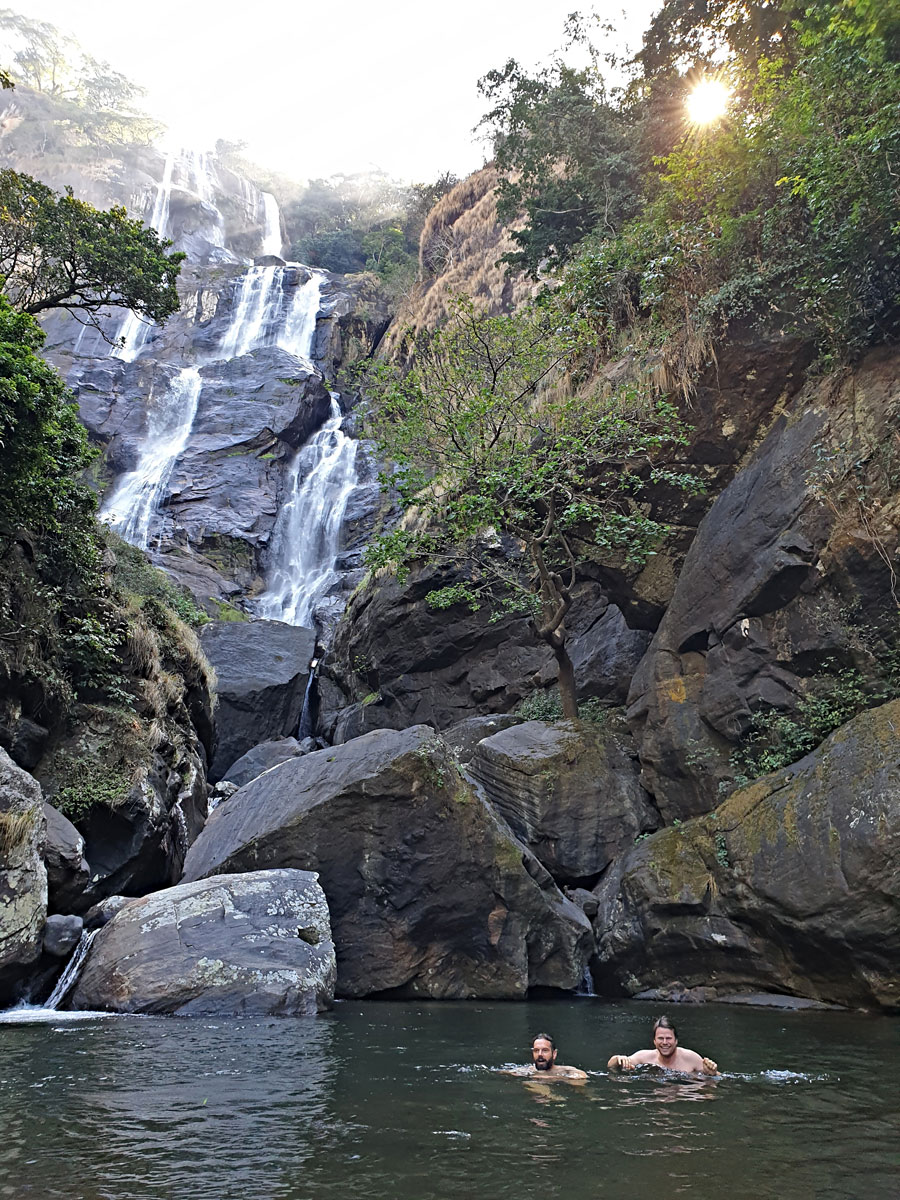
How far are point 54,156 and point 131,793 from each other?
7889 cm

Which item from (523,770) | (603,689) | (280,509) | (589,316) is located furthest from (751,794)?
(280,509)

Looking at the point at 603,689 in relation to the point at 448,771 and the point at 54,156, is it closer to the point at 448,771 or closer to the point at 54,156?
the point at 448,771

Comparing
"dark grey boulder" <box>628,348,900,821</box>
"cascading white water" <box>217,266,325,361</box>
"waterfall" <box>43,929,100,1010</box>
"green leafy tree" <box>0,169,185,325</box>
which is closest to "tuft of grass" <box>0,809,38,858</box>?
"waterfall" <box>43,929,100,1010</box>

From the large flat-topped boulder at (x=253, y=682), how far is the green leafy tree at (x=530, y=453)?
1051 centimetres

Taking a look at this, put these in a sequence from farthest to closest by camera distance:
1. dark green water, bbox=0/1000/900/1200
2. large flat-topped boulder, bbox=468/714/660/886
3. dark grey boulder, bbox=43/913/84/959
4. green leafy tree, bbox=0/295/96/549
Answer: large flat-topped boulder, bbox=468/714/660/886 → green leafy tree, bbox=0/295/96/549 → dark grey boulder, bbox=43/913/84/959 → dark green water, bbox=0/1000/900/1200

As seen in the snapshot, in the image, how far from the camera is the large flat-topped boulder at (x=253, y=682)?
85.3 ft

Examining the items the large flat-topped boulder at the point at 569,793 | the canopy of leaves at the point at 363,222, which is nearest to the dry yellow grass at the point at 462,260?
the canopy of leaves at the point at 363,222

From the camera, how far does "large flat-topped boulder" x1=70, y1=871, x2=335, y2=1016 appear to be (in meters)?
9.84

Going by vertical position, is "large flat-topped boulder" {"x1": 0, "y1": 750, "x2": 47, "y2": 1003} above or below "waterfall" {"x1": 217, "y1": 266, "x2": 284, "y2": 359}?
below

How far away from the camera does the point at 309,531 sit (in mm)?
37969

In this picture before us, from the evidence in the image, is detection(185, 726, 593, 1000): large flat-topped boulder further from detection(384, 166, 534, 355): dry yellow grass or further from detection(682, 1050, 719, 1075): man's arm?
detection(384, 166, 534, 355): dry yellow grass

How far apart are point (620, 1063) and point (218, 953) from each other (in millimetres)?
5123

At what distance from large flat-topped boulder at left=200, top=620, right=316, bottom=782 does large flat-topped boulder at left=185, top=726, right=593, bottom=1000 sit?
13.9 meters

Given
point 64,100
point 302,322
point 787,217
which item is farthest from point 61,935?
point 64,100
